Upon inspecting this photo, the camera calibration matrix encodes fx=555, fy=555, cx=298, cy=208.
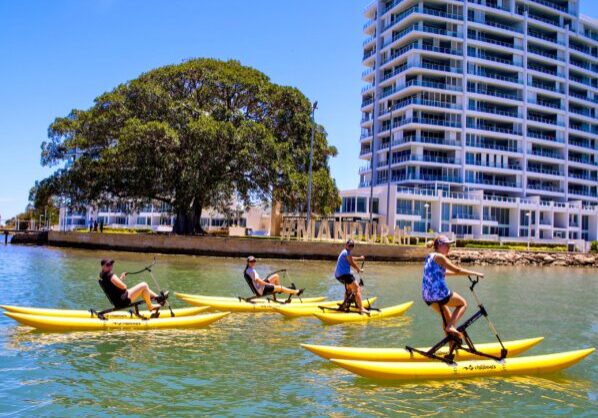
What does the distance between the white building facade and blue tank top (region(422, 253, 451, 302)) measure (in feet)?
216

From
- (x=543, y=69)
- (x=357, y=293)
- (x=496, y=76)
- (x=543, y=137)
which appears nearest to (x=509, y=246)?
(x=543, y=137)

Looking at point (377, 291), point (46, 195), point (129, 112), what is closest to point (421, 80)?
point (129, 112)

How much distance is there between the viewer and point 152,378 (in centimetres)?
1034

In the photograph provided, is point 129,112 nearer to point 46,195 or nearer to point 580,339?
point 46,195

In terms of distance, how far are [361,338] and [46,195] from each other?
49.3 meters

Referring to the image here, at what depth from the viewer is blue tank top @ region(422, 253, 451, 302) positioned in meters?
10.5

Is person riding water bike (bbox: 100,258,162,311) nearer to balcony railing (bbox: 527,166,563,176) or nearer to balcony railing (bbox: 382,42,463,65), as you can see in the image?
balcony railing (bbox: 382,42,463,65)

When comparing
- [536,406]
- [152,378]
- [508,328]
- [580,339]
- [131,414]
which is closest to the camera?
[131,414]

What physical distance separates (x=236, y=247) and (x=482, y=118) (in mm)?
56487

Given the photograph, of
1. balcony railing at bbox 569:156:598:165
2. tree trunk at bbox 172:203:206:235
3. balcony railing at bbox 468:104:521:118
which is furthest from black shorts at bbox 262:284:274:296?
balcony railing at bbox 569:156:598:165

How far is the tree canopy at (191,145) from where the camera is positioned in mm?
48156

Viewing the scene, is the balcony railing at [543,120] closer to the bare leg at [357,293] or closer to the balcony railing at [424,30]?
the balcony railing at [424,30]

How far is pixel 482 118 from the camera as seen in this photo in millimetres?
89750

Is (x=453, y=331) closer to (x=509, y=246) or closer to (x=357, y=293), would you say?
(x=357, y=293)
